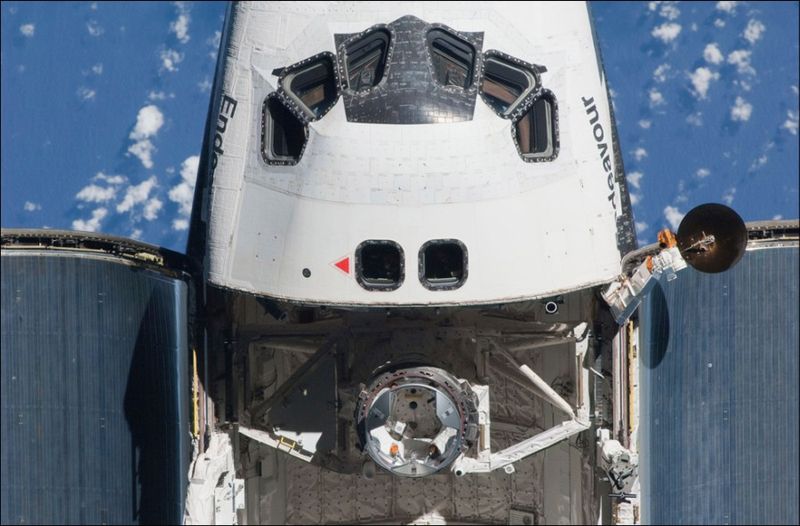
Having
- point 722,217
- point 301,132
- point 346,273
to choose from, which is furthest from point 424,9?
point 722,217

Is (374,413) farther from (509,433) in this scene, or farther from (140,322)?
(140,322)

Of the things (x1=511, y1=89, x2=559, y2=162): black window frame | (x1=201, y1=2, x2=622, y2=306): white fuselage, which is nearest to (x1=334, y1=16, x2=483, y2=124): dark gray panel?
(x1=201, y1=2, x2=622, y2=306): white fuselage

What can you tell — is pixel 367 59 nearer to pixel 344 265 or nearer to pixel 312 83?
pixel 312 83

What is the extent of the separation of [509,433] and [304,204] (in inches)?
276

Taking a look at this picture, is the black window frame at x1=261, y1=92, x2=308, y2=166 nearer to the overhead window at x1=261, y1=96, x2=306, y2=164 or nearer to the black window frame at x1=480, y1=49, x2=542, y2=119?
the overhead window at x1=261, y1=96, x2=306, y2=164

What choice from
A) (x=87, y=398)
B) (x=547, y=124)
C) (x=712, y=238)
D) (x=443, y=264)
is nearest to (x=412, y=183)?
(x=443, y=264)

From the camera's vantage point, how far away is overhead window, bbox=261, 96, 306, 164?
21.1 metres

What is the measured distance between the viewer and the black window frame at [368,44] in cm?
2089

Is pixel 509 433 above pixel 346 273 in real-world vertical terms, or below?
below

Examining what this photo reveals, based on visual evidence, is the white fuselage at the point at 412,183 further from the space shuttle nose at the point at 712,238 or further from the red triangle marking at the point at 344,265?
the space shuttle nose at the point at 712,238

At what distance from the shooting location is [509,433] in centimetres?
2564

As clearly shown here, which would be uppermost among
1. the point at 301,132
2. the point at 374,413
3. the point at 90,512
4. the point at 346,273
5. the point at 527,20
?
the point at 527,20

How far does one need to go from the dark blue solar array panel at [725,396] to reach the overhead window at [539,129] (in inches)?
237

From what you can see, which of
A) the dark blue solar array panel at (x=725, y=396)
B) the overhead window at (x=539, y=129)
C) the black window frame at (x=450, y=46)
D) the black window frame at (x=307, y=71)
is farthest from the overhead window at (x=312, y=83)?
the dark blue solar array panel at (x=725, y=396)
